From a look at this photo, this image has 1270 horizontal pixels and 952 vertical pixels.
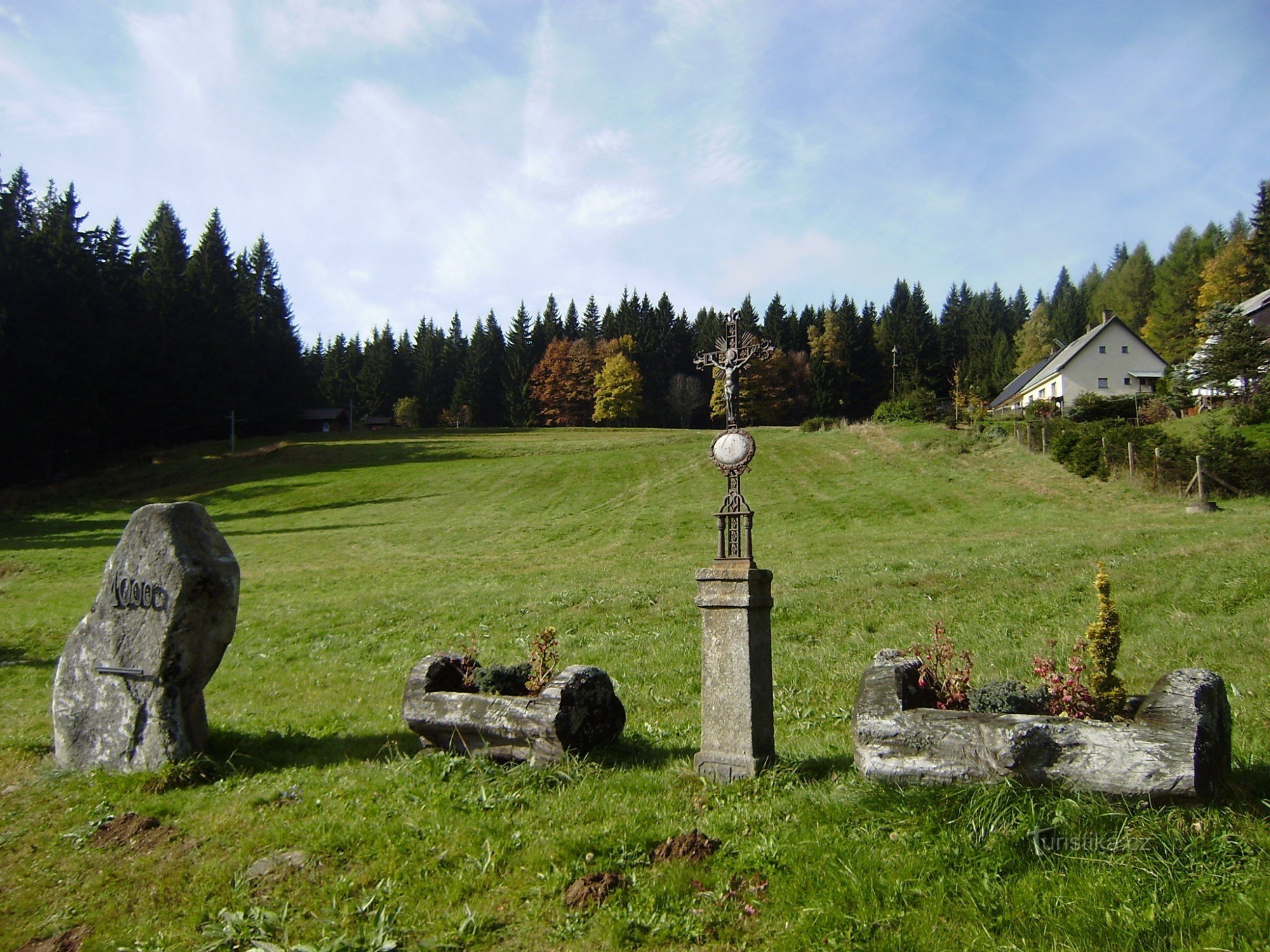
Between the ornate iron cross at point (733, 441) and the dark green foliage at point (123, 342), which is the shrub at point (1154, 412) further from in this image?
the dark green foliage at point (123, 342)

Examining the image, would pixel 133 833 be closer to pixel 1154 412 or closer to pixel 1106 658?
pixel 1106 658

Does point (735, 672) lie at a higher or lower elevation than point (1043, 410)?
lower

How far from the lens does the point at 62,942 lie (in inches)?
181

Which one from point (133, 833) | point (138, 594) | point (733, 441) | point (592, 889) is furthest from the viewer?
point (138, 594)

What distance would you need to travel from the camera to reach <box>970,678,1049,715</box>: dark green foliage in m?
5.21

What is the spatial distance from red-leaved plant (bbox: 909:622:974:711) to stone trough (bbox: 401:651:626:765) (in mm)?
2679

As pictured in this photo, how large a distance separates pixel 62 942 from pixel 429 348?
4016 inches

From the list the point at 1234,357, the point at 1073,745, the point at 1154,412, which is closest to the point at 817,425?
the point at 1154,412

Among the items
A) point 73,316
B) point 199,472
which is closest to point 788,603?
point 199,472

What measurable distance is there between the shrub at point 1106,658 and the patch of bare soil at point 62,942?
249 inches

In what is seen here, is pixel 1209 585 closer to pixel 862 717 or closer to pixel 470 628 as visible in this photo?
pixel 862 717

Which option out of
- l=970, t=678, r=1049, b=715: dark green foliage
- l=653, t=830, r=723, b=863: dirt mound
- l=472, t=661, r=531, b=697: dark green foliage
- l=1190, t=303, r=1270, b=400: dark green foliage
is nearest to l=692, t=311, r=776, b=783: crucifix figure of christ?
l=653, t=830, r=723, b=863: dirt mound

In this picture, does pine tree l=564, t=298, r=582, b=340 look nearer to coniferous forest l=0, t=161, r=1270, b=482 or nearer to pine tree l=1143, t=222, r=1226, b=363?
coniferous forest l=0, t=161, r=1270, b=482

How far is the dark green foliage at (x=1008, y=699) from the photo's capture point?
17.1 feet
